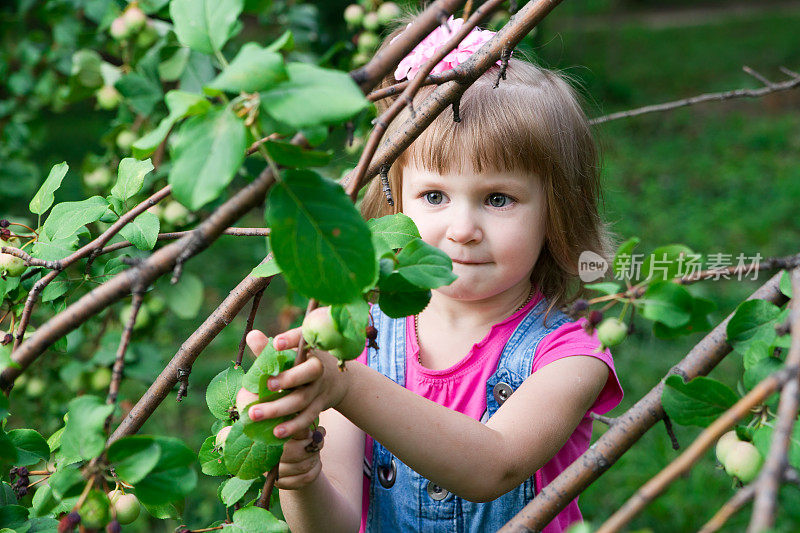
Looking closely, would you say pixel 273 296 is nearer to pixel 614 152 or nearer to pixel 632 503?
pixel 614 152

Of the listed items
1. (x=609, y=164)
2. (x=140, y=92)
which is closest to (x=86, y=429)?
(x=140, y=92)

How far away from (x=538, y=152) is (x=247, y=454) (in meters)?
0.72

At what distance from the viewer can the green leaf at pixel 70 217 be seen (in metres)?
0.94

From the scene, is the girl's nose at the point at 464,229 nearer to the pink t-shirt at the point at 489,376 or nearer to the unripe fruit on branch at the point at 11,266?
the pink t-shirt at the point at 489,376

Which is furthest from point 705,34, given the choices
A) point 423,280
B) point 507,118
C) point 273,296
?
point 423,280

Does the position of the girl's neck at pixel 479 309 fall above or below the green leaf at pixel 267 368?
below

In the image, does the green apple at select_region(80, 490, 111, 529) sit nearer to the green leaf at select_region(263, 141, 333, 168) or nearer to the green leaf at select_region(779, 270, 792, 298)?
the green leaf at select_region(263, 141, 333, 168)

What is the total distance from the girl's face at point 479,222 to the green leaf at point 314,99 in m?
0.61

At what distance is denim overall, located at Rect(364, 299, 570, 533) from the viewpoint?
1.28 m

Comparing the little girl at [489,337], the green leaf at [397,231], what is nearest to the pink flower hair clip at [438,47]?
the little girl at [489,337]

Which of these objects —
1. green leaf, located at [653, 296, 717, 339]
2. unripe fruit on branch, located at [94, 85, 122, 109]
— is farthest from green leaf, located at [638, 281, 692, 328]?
unripe fruit on branch, located at [94, 85, 122, 109]

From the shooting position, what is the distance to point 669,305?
0.69 m

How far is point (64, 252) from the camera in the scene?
0.94 m

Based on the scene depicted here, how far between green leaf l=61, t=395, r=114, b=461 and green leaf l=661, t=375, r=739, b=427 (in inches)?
19.1
